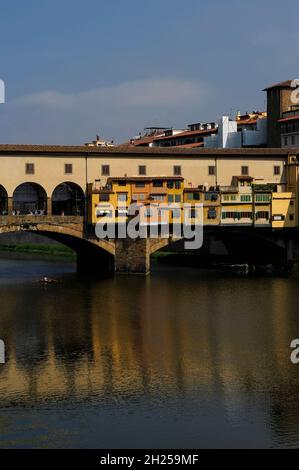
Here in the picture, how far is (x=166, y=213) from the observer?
59.8m

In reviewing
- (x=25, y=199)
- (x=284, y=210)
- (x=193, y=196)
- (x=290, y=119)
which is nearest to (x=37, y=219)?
(x=25, y=199)

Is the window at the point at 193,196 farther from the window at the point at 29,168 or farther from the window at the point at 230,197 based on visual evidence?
the window at the point at 29,168

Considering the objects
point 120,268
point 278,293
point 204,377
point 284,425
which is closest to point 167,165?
point 120,268

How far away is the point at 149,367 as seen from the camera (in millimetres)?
31234

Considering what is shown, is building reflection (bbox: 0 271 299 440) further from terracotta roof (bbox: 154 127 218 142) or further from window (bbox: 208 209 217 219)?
terracotta roof (bbox: 154 127 218 142)

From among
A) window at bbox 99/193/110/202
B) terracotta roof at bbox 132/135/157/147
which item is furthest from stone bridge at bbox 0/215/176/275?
terracotta roof at bbox 132/135/157/147

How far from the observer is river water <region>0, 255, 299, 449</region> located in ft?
79.1

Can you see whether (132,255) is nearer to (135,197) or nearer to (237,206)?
(135,197)

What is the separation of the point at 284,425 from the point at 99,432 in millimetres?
5363

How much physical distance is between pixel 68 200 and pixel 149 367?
36067 mm

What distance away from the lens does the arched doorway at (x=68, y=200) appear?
61812mm

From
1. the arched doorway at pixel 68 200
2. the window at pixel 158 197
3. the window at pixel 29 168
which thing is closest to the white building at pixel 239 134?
the arched doorway at pixel 68 200

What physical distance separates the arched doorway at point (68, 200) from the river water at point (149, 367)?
11.0 meters
